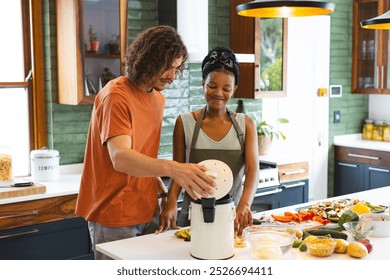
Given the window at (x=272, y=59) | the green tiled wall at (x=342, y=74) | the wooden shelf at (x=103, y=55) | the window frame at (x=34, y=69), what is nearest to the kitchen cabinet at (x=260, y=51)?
Answer: the window at (x=272, y=59)

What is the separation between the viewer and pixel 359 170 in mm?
5652

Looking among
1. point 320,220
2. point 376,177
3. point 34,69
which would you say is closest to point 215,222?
point 320,220

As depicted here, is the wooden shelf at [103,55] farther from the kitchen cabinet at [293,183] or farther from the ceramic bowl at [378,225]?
the ceramic bowl at [378,225]

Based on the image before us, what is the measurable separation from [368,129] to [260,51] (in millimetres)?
1907

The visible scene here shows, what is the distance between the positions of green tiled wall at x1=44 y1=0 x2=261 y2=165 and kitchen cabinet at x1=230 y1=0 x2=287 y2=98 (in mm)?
161

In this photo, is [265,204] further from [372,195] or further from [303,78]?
[303,78]

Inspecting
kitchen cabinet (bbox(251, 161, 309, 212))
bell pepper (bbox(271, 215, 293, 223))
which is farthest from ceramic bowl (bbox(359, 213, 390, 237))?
kitchen cabinet (bbox(251, 161, 309, 212))

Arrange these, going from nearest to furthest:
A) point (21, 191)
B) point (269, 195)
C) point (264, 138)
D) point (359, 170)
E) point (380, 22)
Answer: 1. point (380, 22)
2. point (21, 191)
3. point (269, 195)
4. point (264, 138)
5. point (359, 170)

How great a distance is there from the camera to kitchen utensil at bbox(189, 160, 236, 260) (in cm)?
204

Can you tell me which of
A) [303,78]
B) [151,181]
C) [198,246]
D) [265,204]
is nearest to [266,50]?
[303,78]

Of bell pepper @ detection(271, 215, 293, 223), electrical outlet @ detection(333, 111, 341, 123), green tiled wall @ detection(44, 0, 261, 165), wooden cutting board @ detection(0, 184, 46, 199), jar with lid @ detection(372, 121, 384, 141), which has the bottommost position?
wooden cutting board @ detection(0, 184, 46, 199)

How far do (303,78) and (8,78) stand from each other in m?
2.97

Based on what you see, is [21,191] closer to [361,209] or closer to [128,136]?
[128,136]

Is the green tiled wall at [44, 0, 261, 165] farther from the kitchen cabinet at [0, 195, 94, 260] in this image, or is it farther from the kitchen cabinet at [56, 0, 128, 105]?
the kitchen cabinet at [0, 195, 94, 260]
